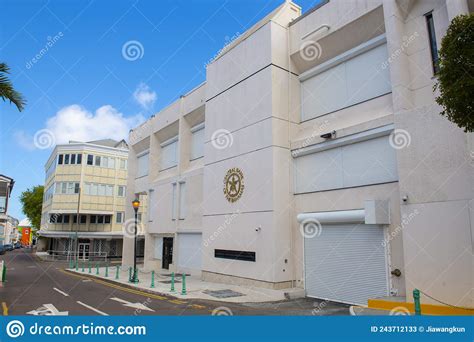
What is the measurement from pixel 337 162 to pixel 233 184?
18.0ft

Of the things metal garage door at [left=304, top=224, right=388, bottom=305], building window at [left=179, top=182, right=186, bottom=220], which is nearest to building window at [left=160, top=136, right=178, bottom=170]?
building window at [left=179, top=182, right=186, bottom=220]

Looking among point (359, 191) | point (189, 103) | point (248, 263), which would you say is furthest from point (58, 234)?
point (359, 191)

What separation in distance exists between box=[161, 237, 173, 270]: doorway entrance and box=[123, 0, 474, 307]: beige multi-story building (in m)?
3.41

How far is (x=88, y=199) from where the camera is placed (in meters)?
43.6

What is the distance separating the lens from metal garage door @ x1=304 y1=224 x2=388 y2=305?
13117 millimetres

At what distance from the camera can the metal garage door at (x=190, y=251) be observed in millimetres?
22208

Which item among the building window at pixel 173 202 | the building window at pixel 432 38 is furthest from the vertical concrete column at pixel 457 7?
the building window at pixel 173 202

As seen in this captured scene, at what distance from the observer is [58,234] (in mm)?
43531

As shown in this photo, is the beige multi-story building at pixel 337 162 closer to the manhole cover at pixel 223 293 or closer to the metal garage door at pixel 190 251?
the metal garage door at pixel 190 251

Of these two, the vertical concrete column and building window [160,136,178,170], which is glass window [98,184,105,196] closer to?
building window [160,136,178,170]

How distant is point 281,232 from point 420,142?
691 centimetres

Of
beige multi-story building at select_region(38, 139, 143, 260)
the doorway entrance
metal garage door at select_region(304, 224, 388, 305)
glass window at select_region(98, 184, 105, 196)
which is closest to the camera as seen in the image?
metal garage door at select_region(304, 224, 388, 305)

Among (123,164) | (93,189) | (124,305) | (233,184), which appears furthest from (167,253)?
(123,164)

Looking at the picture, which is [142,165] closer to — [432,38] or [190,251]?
[190,251]
